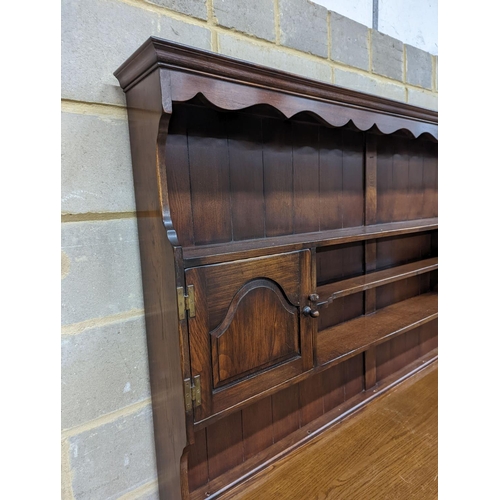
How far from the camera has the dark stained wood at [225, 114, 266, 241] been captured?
35.2 inches

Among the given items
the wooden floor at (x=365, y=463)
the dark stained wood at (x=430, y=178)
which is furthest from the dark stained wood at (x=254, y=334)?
the dark stained wood at (x=430, y=178)

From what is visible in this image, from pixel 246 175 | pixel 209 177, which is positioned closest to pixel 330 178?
pixel 246 175

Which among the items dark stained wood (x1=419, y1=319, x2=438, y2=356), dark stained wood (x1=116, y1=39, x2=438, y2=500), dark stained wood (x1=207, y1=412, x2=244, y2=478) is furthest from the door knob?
dark stained wood (x1=419, y1=319, x2=438, y2=356)

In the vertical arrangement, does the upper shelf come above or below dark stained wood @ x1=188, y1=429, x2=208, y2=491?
above

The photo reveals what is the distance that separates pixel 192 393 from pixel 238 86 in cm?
62

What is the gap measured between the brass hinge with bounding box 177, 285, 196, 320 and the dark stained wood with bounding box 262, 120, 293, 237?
0.36 m

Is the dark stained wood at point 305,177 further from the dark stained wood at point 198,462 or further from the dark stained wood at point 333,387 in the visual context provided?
the dark stained wood at point 198,462

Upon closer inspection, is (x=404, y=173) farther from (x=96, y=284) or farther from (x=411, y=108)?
(x=96, y=284)

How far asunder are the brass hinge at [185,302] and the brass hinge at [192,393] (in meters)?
0.13

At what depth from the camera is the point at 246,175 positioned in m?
0.92

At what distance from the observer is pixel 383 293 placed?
1.34 meters

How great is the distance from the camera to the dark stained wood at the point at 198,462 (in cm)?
90

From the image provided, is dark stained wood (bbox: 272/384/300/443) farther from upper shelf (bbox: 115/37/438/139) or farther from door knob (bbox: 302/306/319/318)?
upper shelf (bbox: 115/37/438/139)
